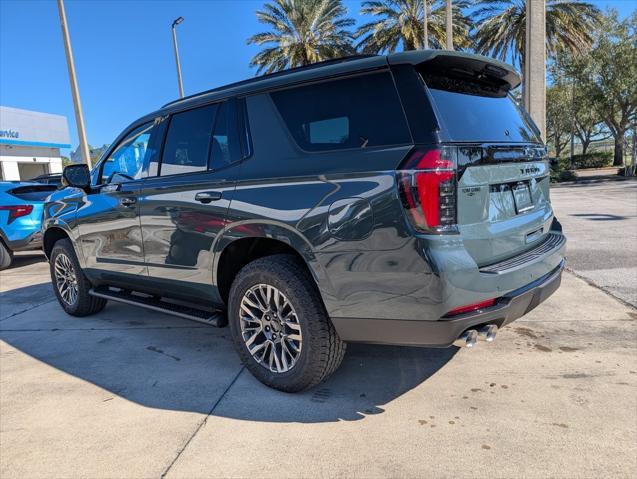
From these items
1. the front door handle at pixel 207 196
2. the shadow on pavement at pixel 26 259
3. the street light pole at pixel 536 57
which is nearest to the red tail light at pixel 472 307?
the front door handle at pixel 207 196

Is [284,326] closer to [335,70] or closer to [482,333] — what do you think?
[482,333]

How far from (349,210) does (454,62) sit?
41.8 inches

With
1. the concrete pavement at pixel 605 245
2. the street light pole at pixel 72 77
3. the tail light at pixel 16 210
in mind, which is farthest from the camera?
the street light pole at pixel 72 77

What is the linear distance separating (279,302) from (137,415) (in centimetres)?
114

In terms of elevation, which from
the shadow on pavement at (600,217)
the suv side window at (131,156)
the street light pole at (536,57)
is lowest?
the shadow on pavement at (600,217)

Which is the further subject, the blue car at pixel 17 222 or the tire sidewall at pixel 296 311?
the blue car at pixel 17 222

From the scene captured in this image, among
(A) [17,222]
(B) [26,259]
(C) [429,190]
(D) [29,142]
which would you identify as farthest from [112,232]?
(D) [29,142]

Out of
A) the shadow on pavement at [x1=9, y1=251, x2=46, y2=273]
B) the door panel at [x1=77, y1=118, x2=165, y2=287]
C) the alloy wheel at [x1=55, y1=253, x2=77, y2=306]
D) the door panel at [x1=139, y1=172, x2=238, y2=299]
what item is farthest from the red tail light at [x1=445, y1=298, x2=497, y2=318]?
the shadow on pavement at [x1=9, y1=251, x2=46, y2=273]

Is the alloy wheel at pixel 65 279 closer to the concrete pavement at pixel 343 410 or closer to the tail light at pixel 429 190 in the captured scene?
the concrete pavement at pixel 343 410

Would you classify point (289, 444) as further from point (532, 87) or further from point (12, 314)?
point (532, 87)

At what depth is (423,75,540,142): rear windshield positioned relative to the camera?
2604mm

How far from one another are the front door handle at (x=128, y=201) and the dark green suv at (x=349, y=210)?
0.41 ft

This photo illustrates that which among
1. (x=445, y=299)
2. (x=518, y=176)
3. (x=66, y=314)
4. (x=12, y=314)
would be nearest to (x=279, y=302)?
(x=445, y=299)

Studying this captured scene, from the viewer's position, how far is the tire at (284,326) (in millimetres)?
2875
